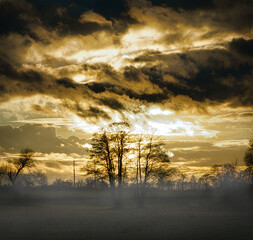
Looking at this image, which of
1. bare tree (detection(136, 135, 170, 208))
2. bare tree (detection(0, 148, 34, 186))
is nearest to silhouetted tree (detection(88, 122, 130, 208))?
bare tree (detection(136, 135, 170, 208))

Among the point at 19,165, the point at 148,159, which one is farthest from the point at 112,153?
the point at 19,165

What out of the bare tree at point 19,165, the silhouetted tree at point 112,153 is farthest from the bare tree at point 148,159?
the bare tree at point 19,165

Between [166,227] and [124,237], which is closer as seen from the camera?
[124,237]

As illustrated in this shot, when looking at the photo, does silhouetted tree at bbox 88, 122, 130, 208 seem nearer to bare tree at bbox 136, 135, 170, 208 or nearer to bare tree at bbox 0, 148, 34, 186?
bare tree at bbox 136, 135, 170, 208

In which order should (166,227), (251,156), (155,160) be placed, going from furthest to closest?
(251,156), (155,160), (166,227)

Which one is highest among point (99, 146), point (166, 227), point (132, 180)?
point (99, 146)

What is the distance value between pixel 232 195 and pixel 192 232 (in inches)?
1574

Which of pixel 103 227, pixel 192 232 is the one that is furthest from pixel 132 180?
pixel 192 232

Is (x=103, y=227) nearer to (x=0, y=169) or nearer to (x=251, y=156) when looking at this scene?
(x=251, y=156)

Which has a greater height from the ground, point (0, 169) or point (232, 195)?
point (0, 169)

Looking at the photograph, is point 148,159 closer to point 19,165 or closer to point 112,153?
point 112,153

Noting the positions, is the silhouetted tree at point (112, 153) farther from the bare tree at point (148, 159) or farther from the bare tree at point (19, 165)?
the bare tree at point (19, 165)

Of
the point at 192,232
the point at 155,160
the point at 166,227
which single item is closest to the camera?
the point at 192,232

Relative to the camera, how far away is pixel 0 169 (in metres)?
100
